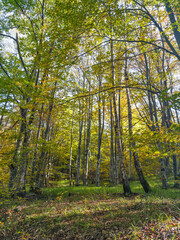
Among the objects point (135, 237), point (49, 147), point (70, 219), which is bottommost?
point (70, 219)

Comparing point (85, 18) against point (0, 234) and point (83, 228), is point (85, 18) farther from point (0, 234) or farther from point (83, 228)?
point (0, 234)

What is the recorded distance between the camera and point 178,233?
2758 mm

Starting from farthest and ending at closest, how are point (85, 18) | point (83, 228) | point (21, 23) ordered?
point (21, 23), point (85, 18), point (83, 228)

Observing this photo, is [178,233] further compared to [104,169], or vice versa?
[104,169]

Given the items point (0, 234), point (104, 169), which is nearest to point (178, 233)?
point (0, 234)

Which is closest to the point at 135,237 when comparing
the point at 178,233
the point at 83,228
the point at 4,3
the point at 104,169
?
the point at 178,233

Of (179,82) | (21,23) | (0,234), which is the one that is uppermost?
(21,23)

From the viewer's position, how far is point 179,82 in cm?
1270

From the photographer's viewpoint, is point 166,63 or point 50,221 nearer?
point 50,221

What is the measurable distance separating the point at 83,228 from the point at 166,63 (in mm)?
12537

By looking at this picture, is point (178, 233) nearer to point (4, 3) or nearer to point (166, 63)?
point (166, 63)

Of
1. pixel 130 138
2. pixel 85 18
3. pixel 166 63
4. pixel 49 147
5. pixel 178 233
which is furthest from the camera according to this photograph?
pixel 166 63

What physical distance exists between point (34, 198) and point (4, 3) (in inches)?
453

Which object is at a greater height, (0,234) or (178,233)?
(178,233)
